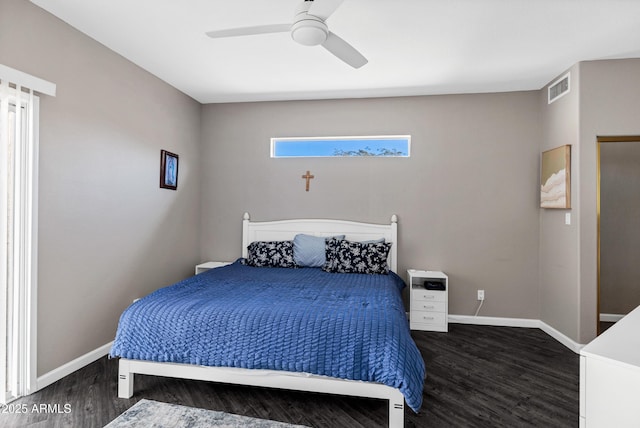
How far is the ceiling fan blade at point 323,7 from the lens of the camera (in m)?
1.84

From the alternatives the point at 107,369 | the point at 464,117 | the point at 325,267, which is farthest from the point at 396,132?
the point at 107,369

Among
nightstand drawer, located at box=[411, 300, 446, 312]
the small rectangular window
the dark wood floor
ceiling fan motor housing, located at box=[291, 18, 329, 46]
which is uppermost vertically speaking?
ceiling fan motor housing, located at box=[291, 18, 329, 46]

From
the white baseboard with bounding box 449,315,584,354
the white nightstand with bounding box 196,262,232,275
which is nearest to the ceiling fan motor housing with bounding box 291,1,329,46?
the white nightstand with bounding box 196,262,232,275

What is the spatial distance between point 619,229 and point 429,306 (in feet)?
7.80

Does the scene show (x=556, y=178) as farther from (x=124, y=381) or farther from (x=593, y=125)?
(x=124, y=381)

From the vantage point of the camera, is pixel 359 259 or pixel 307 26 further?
pixel 359 259

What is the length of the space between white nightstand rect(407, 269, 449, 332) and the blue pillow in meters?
1.04

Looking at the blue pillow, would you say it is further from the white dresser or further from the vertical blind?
the white dresser

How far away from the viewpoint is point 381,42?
282 cm

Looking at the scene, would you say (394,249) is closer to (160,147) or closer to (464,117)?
(464,117)

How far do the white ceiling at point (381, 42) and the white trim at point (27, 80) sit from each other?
0.53 m

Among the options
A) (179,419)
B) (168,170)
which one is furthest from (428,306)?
(168,170)

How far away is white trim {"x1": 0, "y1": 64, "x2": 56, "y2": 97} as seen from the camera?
6.91 ft

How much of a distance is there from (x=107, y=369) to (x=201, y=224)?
2.13m
